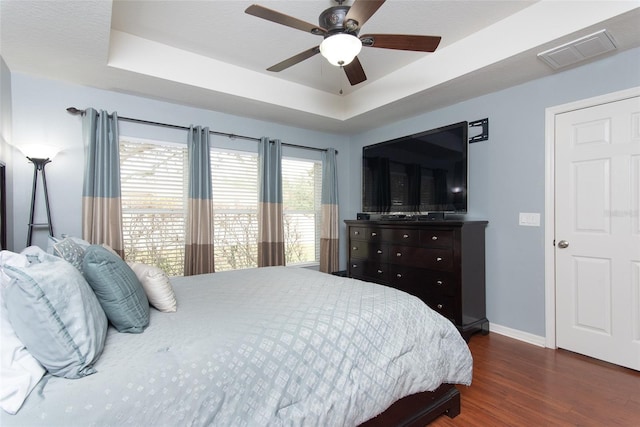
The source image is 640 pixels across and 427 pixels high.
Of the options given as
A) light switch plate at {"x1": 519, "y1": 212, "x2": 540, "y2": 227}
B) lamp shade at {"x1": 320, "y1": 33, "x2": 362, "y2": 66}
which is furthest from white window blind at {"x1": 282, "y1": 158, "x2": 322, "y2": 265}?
light switch plate at {"x1": 519, "y1": 212, "x2": 540, "y2": 227}

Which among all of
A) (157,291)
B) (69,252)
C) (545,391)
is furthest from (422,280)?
(69,252)

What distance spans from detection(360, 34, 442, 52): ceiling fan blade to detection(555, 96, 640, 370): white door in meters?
1.58

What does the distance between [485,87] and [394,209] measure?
5.26ft

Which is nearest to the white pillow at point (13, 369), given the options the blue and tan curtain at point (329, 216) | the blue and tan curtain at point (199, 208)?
the blue and tan curtain at point (199, 208)

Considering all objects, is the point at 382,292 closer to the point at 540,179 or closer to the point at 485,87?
the point at 540,179

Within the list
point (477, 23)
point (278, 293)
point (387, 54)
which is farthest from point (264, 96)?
point (278, 293)

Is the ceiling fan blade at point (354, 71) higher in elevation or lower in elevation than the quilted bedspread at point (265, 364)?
higher

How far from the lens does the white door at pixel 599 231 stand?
93.0 inches

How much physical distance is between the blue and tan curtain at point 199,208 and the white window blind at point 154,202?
0.14m

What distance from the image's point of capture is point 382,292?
6.26 feet

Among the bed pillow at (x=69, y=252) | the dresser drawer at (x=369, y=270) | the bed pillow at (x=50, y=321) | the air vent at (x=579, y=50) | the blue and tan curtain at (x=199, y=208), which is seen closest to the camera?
the bed pillow at (x=50, y=321)

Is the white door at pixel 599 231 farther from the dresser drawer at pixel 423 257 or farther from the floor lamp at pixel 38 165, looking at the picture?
the floor lamp at pixel 38 165

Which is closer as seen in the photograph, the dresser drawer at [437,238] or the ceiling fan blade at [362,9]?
the ceiling fan blade at [362,9]

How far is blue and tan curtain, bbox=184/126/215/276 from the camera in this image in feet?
11.3
